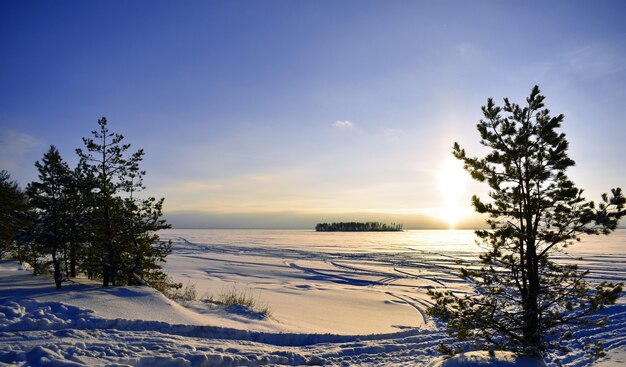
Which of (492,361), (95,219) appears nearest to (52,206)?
(95,219)

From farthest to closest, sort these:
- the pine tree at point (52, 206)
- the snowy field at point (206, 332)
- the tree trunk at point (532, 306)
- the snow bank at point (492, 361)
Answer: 1. the pine tree at point (52, 206)
2. the snowy field at point (206, 332)
3. the tree trunk at point (532, 306)
4. the snow bank at point (492, 361)

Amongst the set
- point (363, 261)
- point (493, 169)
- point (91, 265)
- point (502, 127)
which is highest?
point (502, 127)

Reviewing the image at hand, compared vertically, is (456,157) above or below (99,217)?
above

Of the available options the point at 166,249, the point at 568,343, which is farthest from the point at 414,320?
the point at 166,249

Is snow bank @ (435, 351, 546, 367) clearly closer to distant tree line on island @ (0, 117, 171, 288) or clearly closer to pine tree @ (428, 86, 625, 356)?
pine tree @ (428, 86, 625, 356)

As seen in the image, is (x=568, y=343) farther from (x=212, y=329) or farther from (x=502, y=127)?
(x=212, y=329)

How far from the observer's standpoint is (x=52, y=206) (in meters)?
14.4

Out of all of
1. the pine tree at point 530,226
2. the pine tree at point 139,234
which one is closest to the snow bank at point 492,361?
the pine tree at point 530,226

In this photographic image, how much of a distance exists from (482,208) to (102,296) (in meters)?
11.8

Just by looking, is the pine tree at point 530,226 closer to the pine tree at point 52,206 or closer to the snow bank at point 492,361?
the snow bank at point 492,361

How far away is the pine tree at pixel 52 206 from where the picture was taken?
13.5 meters

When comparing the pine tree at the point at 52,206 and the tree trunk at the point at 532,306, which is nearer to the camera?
the tree trunk at the point at 532,306

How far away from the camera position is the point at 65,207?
Answer: 1438cm

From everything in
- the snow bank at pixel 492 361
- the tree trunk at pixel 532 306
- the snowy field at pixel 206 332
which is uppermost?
the tree trunk at pixel 532 306
